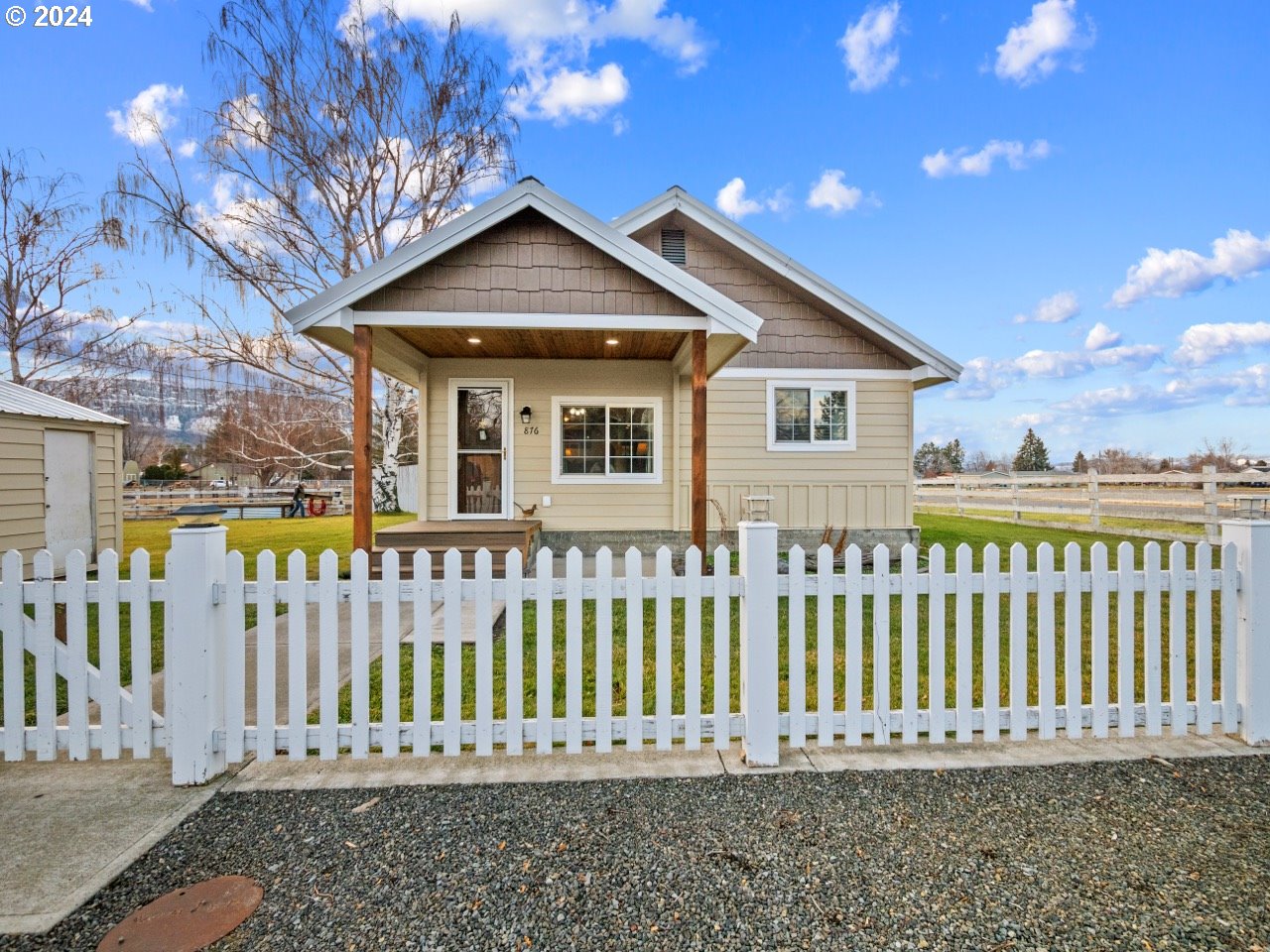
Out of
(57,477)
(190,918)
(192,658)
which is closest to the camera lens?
(190,918)

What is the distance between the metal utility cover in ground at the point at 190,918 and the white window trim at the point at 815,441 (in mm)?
8392

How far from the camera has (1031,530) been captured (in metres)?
13.4

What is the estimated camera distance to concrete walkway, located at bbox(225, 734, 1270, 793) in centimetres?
257

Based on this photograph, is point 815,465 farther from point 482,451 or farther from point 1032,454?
point 1032,454

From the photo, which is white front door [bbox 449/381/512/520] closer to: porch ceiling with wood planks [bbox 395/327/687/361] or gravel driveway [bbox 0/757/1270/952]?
porch ceiling with wood planks [bbox 395/327/687/361]

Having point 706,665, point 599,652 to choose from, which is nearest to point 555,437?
point 706,665

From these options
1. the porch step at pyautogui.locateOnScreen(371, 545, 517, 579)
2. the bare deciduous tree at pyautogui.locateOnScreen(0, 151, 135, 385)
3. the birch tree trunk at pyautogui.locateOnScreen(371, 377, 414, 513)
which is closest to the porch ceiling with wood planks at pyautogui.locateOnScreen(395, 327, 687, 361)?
the porch step at pyautogui.locateOnScreen(371, 545, 517, 579)

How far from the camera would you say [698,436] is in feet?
21.9

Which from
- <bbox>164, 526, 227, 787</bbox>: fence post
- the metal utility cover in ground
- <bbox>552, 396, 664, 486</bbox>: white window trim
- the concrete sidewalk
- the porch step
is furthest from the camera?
<bbox>552, 396, 664, 486</bbox>: white window trim

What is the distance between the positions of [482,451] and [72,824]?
22.9 feet

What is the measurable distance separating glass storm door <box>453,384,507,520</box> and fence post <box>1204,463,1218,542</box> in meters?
12.6

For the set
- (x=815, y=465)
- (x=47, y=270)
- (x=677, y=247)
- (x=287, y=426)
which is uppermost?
(x=47, y=270)

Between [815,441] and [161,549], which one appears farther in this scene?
[161,549]

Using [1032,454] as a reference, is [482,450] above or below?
below
